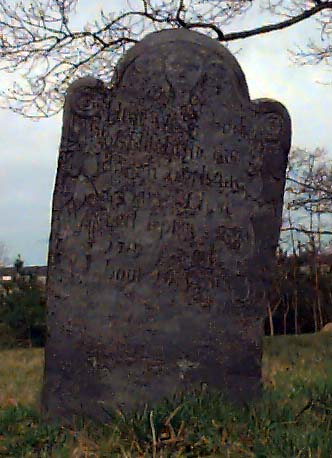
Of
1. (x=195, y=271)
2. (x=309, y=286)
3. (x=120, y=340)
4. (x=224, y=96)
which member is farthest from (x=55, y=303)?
(x=309, y=286)

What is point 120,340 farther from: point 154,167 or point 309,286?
point 309,286

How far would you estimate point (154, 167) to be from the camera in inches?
196

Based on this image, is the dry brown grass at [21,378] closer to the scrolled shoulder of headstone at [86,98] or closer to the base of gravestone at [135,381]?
the base of gravestone at [135,381]

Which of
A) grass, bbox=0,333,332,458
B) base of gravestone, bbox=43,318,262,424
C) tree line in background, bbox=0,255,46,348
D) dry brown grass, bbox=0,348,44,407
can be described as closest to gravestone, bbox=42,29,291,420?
base of gravestone, bbox=43,318,262,424

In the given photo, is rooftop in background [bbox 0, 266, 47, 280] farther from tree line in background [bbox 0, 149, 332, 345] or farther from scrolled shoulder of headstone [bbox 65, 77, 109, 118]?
scrolled shoulder of headstone [bbox 65, 77, 109, 118]

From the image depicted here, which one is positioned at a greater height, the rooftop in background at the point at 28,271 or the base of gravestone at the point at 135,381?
the rooftop in background at the point at 28,271

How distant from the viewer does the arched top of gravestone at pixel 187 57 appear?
5070 millimetres

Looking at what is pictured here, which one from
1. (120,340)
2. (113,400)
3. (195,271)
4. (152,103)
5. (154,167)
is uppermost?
(152,103)

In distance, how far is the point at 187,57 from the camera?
5.08 meters

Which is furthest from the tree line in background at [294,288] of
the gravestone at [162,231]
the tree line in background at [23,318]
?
the gravestone at [162,231]

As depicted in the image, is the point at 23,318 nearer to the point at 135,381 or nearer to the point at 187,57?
the point at 135,381

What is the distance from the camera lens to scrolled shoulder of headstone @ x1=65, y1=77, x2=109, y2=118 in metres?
5.00

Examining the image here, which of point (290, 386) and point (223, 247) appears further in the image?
point (290, 386)

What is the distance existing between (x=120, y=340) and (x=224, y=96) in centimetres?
168
